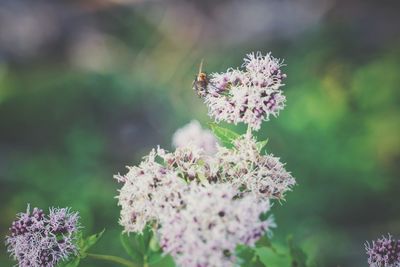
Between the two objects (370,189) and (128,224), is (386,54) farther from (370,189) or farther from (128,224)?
(128,224)

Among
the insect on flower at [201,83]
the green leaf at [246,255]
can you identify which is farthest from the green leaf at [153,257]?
the insect on flower at [201,83]

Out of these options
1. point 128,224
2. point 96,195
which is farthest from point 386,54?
point 128,224

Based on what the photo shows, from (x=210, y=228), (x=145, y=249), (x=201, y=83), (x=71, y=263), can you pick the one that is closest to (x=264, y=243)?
(x=210, y=228)

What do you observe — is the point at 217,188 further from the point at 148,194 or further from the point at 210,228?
the point at 148,194

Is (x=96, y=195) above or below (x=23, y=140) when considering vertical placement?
below

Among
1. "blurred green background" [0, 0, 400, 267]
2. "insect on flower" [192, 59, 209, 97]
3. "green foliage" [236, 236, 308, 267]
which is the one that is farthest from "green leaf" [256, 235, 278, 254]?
"blurred green background" [0, 0, 400, 267]

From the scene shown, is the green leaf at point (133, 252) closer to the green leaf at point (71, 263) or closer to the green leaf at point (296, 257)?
the green leaf at point (71, 263)
